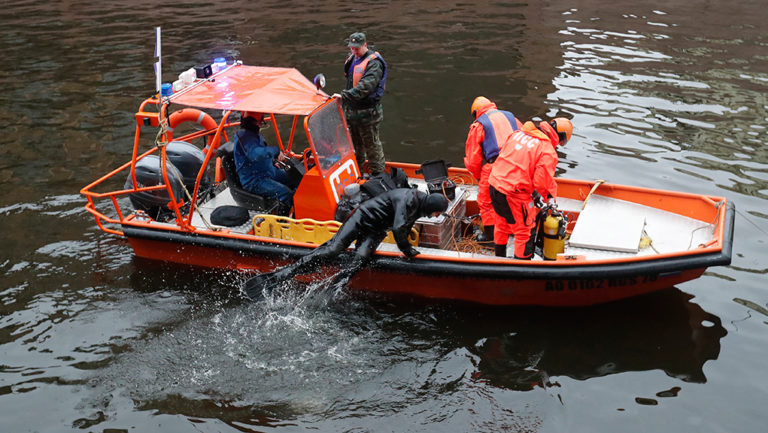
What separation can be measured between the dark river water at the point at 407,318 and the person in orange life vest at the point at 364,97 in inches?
83.3

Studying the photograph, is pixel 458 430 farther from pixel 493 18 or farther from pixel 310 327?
pixel 493 18

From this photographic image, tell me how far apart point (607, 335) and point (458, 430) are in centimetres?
203

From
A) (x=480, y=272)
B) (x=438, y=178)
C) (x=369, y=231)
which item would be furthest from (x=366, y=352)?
(x=438, y=178)

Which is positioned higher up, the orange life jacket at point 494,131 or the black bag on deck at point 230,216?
the orange life jacket at point 494,131

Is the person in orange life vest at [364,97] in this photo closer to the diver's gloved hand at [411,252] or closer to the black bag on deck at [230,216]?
the black bag on deck at [230,216]

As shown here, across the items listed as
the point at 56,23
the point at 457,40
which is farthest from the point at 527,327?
the point at 56,23

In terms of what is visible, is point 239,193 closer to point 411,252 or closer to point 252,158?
point 252,158

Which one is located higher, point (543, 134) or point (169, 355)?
point (543, 134)

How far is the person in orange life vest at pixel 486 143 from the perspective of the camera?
7219mm

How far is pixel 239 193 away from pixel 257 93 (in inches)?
51.7

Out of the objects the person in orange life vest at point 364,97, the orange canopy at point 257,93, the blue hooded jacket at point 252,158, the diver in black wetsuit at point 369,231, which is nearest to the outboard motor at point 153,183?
the blue hooded jacket at point 252,158

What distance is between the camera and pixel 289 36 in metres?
17.9

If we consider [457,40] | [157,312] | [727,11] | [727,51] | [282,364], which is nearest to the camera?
[282,364]

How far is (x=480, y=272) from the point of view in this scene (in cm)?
681
